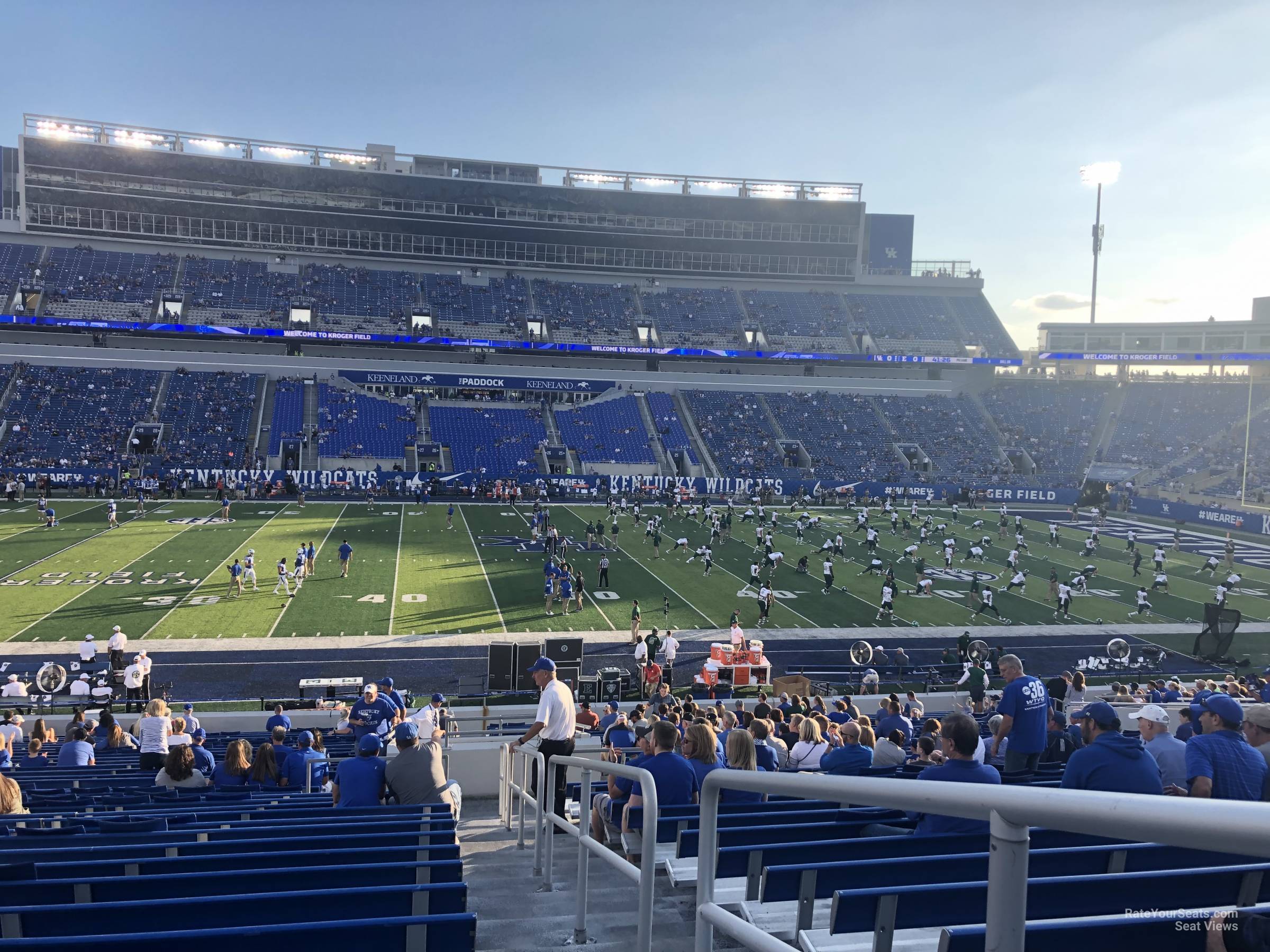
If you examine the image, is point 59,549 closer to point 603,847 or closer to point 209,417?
point 209,417

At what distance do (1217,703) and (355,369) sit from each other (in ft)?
193

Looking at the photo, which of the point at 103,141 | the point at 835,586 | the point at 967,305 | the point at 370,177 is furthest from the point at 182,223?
the point at 967,305

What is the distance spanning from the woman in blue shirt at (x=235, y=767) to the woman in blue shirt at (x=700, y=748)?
4.63 metres

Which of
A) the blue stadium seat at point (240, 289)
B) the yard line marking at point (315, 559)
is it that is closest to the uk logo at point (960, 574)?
the yard line marking at point (315, 559)

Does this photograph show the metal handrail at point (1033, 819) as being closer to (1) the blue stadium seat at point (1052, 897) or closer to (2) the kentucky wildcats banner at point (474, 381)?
(1) the blue stadium seat at point (1052, 897)

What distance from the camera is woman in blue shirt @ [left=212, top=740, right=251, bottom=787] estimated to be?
816 centimetres

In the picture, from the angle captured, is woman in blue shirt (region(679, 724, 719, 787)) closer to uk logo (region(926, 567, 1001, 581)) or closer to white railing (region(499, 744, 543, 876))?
white railing (region(499, 744, 543, 876))

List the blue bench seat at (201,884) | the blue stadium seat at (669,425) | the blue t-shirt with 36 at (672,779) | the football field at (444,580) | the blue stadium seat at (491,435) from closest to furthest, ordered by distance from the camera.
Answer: the blue bench seat at (201,884), the blue t-shirt with 36 at (672,779), the football field at (444,580), the blue stadium seat at (491,435), the blue stadium seat at (669,425)

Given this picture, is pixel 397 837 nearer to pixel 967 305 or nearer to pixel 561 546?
pixel 561 546

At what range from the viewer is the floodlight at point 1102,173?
7288 centimetres

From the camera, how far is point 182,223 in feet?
212

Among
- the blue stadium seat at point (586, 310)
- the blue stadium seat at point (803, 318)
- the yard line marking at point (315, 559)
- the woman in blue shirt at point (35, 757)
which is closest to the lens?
the woman in blue shirt at point (35, 757)

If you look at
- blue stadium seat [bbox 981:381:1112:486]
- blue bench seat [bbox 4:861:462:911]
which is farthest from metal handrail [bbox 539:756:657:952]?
blue stadium seat [bbox 981:381:1112:486]

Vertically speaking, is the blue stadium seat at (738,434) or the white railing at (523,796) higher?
the blue stadium seat at (738,434)
